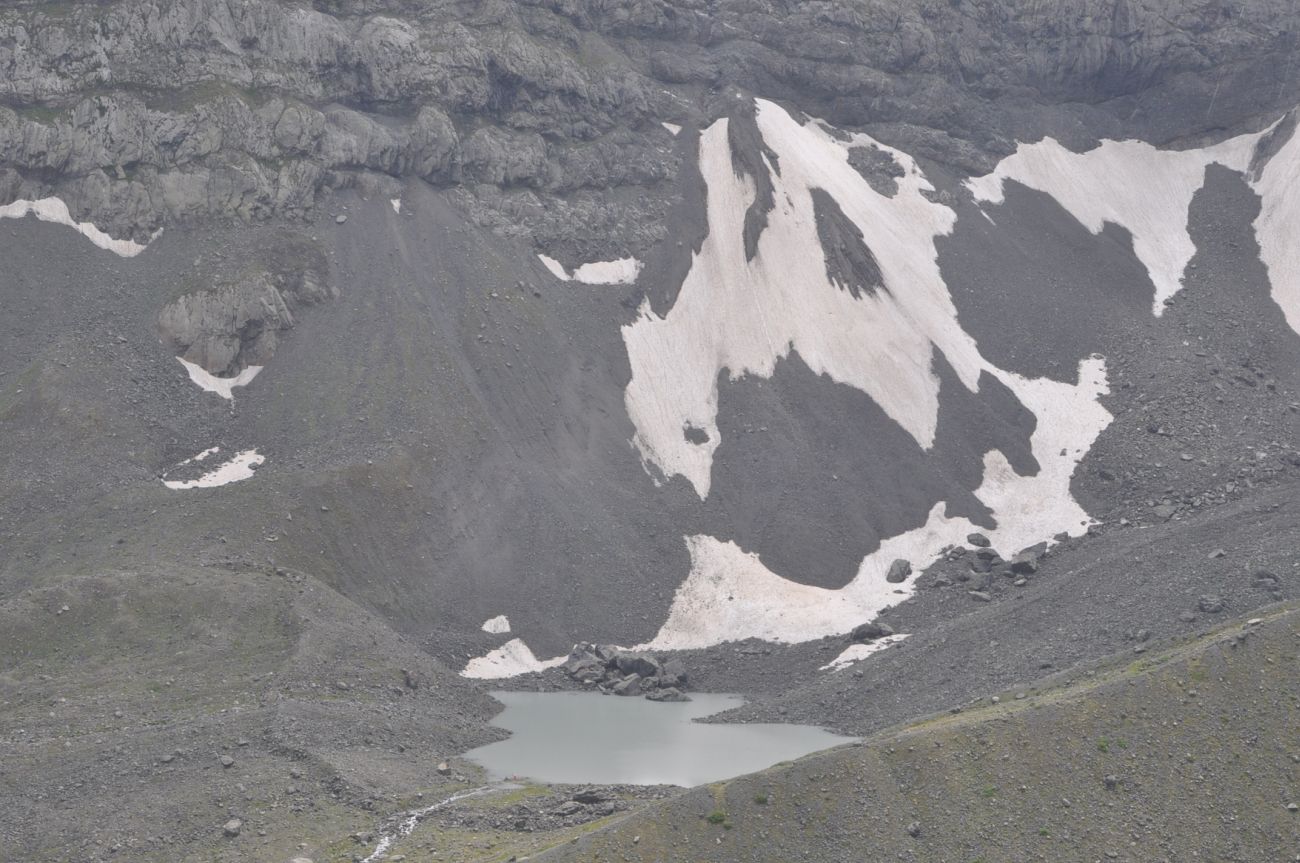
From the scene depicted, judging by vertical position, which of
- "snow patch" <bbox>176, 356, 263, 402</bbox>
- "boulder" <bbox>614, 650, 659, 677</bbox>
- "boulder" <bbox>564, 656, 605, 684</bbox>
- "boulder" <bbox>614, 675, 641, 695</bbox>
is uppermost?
"snow patch" <bbox>176, 356, 263, 402</bbox>

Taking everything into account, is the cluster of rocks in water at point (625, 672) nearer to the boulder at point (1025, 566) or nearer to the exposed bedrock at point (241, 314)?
the boulder at point (1025, 566)

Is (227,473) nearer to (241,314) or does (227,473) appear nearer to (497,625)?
(241,314)

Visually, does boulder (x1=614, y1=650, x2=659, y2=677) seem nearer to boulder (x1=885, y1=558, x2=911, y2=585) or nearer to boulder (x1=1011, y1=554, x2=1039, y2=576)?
boulder (x1=885, y1=558, x2=911, y2=585)

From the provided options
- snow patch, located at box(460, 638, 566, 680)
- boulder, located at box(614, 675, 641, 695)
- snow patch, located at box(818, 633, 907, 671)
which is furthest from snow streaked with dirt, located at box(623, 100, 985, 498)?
boulder, located at box(614, 675, 641, 695)

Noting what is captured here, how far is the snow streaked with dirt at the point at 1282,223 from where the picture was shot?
118188mm

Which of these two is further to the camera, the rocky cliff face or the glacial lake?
the rocky cliff face

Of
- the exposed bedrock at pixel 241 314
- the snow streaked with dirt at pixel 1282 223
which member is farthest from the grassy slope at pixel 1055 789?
the snow streaked with dirt at pixel 1282 223

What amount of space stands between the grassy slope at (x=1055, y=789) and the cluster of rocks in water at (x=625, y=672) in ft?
93.5

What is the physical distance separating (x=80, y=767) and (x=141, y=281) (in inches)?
1856

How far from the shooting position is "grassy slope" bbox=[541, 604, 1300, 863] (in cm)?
4941

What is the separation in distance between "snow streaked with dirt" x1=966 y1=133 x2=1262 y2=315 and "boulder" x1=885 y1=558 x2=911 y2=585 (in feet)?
136

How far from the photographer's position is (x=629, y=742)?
71438mm

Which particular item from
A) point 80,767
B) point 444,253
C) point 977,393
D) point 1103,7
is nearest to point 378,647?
point 80,767

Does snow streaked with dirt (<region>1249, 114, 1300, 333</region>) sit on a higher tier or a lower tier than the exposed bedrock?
higher
